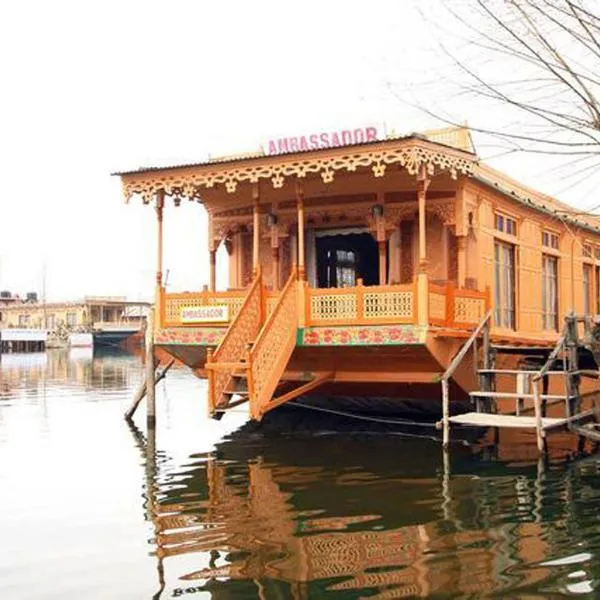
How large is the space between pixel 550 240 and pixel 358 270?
5.05m

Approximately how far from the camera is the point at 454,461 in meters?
12.5

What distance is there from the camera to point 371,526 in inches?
337

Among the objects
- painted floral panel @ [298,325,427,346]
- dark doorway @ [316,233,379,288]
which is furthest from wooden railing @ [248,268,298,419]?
dark doorway @ [316,233,379,288]

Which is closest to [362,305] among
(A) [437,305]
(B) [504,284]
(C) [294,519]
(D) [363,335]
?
(D) [363,335]

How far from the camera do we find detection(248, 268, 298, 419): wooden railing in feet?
42.2

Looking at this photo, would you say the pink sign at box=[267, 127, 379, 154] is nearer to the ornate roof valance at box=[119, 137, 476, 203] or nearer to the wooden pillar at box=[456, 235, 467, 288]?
the ornate roof valance at box=[119, 137, 476, 203]

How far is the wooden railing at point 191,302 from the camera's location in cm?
1507

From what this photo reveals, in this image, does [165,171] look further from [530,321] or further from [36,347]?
[36,347]

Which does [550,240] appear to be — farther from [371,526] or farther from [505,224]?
[371,526]

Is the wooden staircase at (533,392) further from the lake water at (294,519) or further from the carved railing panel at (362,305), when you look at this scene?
the carved railing panel at (362,305)

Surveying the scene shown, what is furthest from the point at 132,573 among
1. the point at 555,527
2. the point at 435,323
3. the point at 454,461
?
the point at 435,323

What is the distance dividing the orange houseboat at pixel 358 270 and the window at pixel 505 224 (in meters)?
0.04

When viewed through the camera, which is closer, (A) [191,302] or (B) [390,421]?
(A) [191,302]

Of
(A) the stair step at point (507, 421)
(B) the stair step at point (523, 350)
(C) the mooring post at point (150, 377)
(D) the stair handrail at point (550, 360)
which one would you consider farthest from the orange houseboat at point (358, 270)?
(D) the stair handrail at point (550, 360)
